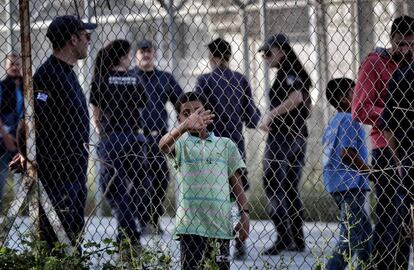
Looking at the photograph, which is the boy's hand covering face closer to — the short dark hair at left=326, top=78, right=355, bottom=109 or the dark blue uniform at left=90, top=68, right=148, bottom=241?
the short dark hair at left=326, top=78, right=355, bottom=109

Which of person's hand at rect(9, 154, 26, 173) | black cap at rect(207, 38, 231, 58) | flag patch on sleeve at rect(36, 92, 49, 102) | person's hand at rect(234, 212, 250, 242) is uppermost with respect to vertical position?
black cap at rect(207, 38, 231, 58)

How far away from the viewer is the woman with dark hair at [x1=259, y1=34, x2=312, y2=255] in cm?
925

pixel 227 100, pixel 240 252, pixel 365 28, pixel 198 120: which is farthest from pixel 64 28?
pixel 365 28

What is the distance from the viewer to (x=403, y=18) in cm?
724

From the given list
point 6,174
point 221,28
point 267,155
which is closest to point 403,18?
point 267,155

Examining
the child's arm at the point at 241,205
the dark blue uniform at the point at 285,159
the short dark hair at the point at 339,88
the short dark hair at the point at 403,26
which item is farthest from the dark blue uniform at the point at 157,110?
the short dark hair at the point at 403,26

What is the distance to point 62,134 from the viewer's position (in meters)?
7.77

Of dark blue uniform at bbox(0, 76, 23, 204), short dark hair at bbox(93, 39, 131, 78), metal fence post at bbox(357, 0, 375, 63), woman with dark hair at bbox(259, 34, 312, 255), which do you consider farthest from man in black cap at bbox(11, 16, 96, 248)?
metal fence post at bbox(357, 0, 375, 63)

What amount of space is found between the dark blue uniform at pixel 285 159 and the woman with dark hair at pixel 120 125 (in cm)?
101

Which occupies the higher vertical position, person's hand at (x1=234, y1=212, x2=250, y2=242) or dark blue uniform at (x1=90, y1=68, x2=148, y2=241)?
dark blue uniform at (x1=90, y1=68, x2=148, y2=241)

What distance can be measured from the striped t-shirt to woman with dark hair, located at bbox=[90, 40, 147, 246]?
2271mm

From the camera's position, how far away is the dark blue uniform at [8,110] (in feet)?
32.6

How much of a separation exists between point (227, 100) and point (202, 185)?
8.30 feet

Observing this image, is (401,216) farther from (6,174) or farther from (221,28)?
(221,28)
